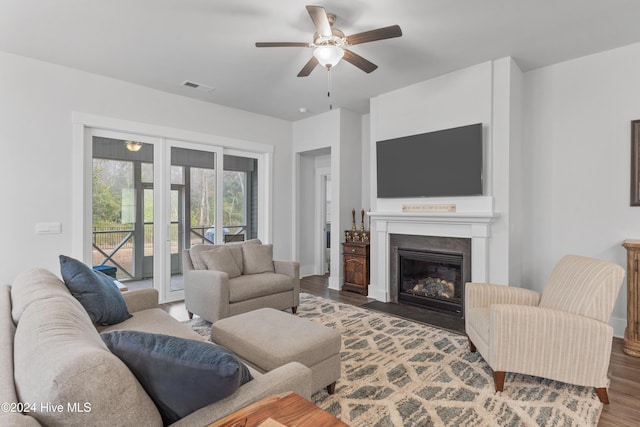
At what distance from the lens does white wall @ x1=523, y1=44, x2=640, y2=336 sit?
331 centimetres

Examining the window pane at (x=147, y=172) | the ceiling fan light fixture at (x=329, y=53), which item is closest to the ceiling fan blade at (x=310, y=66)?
the ceiling fan light fixture at (x=329, y=53)

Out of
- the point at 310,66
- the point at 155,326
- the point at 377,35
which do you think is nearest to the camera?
the point at 155,326

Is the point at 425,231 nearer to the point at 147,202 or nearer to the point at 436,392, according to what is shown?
the point at 436,392

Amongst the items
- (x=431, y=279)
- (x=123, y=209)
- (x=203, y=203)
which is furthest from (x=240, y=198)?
(x=431, y=279)

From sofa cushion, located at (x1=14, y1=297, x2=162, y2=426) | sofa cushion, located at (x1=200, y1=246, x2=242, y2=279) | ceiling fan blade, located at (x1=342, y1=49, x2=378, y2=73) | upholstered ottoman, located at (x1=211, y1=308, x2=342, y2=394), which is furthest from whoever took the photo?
sofa cushion, located at (x1=200, y1=246, x2=242, y2=279)

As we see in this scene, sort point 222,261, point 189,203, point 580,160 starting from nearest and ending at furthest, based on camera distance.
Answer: point 580,160, point 222,261, point 189,203

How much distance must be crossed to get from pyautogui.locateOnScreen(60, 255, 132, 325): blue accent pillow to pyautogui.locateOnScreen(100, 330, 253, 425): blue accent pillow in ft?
4.29

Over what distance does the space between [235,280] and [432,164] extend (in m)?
2.69

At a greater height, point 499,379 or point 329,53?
point 329,53

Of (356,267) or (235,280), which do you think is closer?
(235,280)

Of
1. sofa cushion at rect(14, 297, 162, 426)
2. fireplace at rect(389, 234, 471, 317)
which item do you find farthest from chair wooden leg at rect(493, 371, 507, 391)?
sofa cushion at rect(14, 297, 162, 426)

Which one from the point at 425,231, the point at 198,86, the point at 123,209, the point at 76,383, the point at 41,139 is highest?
the point at 198,86

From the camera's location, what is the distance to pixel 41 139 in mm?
3611

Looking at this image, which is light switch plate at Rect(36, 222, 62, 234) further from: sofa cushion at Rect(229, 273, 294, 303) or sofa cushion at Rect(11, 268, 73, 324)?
sofa cushion at Rect(229, 273, 294, 303)
